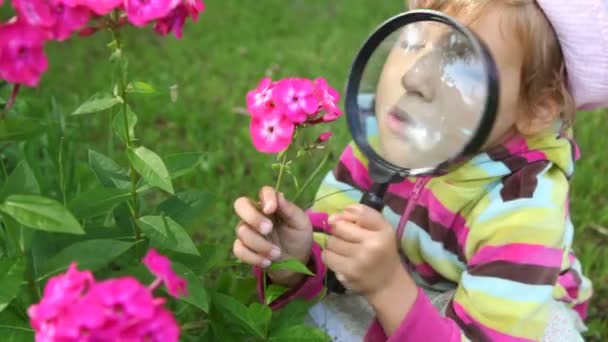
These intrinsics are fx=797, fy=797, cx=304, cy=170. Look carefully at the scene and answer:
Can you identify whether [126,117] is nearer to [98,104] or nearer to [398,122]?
[98,104]

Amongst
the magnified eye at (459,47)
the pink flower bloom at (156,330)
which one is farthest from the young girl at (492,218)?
the pink flower bloom at (156,330)

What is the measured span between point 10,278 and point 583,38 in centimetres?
92

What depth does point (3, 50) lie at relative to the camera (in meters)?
0.79

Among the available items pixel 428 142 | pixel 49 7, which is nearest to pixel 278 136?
pixel 428 142

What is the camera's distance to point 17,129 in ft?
3.22

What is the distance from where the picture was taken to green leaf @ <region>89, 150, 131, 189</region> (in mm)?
1193

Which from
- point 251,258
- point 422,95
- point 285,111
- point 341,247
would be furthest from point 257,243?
point 422,95

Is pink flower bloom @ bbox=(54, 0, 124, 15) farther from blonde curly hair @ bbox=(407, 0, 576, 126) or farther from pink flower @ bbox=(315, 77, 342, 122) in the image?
blonde curly hair @ bbox=(407, 0, 576, 126)

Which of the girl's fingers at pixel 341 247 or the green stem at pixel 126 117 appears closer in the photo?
the green stem at pixel 126 117

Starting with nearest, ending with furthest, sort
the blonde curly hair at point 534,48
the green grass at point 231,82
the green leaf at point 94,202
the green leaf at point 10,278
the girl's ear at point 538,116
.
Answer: the green leaf at point 10,278, the green leaf at point 94,202, the blonde curly hair at point 534,48, the girl's ear at point 538,116, the green grass at point 231,82

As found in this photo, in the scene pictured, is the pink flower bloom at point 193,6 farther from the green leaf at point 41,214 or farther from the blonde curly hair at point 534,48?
the blonde curly hair at point 534,48

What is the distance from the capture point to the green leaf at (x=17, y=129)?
97 cm

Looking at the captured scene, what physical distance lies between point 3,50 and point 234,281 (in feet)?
2.66

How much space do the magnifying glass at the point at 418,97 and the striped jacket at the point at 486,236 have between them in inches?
5.5
